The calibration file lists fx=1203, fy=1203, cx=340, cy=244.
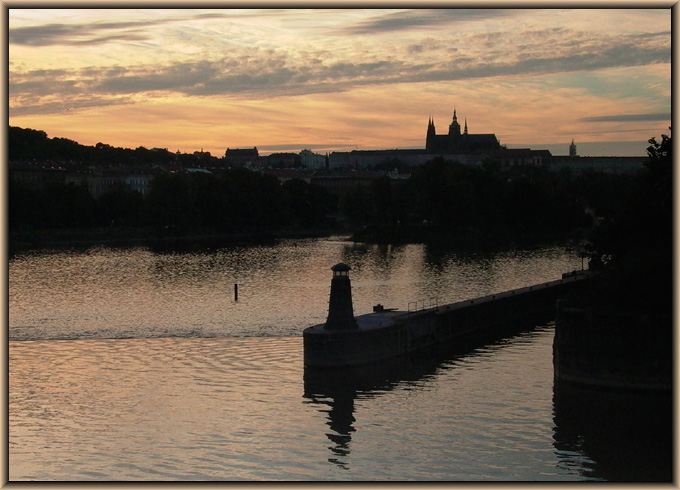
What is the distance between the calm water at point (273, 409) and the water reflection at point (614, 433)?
7 cm

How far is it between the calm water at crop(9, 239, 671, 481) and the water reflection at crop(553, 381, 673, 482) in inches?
2.6

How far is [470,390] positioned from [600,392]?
13.1 feet

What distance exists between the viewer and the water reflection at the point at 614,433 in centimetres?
2814

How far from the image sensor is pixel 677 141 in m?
22.7

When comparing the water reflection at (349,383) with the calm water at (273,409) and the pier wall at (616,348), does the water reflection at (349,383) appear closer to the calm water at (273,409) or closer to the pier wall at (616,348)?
the calm water at (273,409)

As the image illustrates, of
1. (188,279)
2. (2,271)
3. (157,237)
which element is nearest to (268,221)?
(157,237)

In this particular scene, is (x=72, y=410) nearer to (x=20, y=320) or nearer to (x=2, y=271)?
(x=2, y=271)

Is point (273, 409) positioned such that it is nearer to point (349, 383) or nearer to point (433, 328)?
point (349, 383)

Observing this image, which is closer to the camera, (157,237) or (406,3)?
(406,3)

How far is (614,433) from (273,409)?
9236 millimetres

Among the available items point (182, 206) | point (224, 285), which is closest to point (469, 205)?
point (182, 206)

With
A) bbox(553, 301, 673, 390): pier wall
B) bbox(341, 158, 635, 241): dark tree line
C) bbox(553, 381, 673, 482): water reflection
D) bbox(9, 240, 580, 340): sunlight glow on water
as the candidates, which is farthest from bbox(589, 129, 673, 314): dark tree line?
bbox(341, 158, 635, 241): dark tree line

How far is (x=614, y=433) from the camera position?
31047mm

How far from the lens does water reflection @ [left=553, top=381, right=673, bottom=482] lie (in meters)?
28.1
